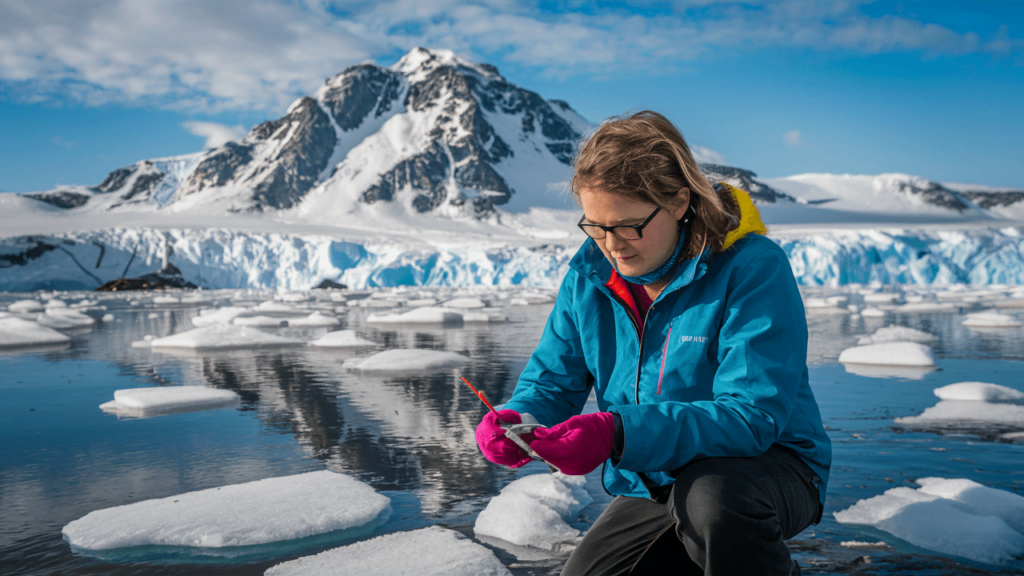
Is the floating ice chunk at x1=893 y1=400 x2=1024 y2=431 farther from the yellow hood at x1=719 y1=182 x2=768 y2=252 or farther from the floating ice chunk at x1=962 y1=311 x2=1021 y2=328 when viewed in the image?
the floating ice chunk at x1=962 y1=311 x2=1021 y2=328

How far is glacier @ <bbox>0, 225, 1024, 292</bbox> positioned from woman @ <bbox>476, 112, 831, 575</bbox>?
109 ft

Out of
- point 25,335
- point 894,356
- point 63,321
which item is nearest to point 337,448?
point 894,356

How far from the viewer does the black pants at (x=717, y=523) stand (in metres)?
1.21

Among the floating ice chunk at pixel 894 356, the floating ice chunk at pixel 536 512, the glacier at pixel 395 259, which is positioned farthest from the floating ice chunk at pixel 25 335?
the glacier at pixel 395 259

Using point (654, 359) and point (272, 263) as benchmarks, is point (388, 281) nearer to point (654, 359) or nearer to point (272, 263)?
point (272, 263)

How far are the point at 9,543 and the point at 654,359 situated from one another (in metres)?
2.26

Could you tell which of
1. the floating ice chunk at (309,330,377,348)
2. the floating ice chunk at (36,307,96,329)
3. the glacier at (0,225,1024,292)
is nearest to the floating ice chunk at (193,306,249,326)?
the floating ice chunk at (36,307,96,329)

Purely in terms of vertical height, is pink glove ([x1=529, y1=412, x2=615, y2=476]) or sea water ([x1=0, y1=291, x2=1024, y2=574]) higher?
pink glove ([x1=529, y1=412, x2=615, y2=476])

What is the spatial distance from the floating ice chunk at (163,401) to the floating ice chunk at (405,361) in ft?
5.77

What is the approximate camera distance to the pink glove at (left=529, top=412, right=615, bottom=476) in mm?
1183

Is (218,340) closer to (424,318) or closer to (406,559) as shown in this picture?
(424,318)

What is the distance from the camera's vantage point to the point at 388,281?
4112cm

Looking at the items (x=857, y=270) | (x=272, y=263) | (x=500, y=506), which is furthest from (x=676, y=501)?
(x=272, y=263)

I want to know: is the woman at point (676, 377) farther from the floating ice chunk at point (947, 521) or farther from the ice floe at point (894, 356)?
the ice floe at point (894, 356)
